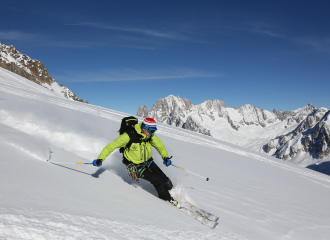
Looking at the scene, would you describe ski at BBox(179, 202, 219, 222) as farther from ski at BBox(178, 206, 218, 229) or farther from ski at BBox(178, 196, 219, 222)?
ski at BBox(178, 206, 218, 229)

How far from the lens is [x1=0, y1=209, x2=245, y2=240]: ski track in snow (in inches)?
84.2

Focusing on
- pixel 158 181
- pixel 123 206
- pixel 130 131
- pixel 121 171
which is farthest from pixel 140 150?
pixel 123 206

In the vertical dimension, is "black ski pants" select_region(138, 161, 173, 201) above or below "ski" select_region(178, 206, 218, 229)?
above

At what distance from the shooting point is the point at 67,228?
2432mm

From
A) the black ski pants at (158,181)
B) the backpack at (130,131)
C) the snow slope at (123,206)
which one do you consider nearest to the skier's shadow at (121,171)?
the snow slope at (123,206)

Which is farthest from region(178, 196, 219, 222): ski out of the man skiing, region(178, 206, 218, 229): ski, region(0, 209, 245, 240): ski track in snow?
region(0, 209, 245, 240): ski track in snow

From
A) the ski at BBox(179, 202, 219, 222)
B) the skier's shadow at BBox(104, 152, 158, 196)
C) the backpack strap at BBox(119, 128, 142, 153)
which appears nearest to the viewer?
the ski at BBox(179, 202, 219, 222)

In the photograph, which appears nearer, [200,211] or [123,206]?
[123,206]

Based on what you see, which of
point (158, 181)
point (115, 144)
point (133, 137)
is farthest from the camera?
point (133, 137)

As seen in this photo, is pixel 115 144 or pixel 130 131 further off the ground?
pixel 130 131

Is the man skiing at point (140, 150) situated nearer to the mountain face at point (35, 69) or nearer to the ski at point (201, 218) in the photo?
the ski at point (201, 218)

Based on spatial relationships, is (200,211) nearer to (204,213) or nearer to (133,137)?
(204,213)

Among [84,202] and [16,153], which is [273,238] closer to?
[84,202]

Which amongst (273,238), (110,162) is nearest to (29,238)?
(273,238)
